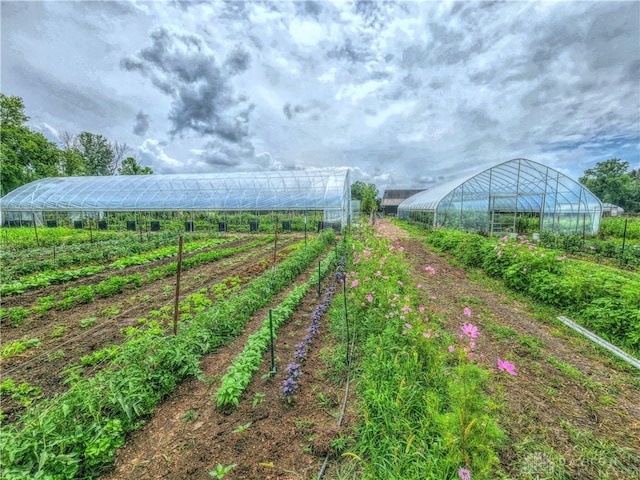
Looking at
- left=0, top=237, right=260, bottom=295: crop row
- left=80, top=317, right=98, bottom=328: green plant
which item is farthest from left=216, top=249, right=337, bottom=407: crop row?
left=0, top=237, right=260, bottom=295: crop row

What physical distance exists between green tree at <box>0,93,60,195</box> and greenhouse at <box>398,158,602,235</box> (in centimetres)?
3741

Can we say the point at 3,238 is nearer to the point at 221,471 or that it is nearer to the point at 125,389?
the point at 125,389

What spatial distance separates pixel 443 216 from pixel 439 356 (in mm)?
15811

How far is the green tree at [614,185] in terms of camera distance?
41.6m

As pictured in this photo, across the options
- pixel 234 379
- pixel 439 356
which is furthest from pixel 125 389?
pixel 439 356

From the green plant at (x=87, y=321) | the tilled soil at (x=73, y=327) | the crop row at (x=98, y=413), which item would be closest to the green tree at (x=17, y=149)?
the tilled soil at (x=73, y=327)

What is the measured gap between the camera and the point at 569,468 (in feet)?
7.59

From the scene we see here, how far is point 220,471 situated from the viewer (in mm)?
2111

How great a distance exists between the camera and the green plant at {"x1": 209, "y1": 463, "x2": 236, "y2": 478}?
2.09 m

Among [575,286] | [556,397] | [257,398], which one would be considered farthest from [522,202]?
[257,398]

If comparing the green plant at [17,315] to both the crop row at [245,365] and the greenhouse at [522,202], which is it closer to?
the crop row at [245,365]

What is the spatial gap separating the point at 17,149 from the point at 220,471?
38519 millimetres

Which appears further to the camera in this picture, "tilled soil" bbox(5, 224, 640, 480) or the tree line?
the tree line

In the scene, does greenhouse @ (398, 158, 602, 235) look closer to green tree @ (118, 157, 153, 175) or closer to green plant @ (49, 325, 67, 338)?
green plant @ (49, 325, 67, 338)
